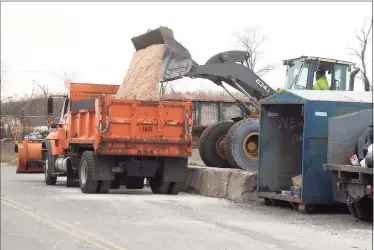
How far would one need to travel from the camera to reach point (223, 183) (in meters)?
16.9

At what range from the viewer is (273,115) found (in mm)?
15703

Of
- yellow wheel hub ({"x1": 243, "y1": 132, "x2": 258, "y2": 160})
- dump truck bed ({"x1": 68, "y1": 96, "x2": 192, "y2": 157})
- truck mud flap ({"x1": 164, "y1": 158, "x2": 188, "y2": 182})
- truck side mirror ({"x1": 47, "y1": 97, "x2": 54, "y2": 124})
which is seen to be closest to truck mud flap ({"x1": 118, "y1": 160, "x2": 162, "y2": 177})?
truck mud flap ({"x1": 164, "y1": 158, "x2": 188, "y2": 182})

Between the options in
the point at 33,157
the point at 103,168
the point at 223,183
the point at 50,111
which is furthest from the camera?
the point at 33,157

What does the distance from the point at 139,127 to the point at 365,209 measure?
649 centimetres

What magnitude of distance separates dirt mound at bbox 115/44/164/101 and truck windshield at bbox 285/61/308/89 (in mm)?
3397

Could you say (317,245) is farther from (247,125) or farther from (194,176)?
(194,176)

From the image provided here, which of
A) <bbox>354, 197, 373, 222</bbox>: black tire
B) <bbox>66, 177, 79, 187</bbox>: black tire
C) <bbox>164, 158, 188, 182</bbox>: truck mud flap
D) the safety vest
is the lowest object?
<bbox>66, 177, 79, 187</bbox>: black tire

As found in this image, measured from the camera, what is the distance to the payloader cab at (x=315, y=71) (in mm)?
17547

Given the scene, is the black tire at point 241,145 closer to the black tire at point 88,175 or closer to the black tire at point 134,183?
the black tire at point 134,183

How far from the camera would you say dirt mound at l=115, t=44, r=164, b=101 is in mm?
17906

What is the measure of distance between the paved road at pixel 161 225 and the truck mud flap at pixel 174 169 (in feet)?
4.97

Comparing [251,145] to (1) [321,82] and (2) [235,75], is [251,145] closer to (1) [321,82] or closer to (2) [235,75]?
(2) [235,75]

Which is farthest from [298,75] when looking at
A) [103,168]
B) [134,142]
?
[103,168]

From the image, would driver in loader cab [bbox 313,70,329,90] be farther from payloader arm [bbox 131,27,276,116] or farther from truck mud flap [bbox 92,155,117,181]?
truck mud flap [bbox 92,155,117,181]
